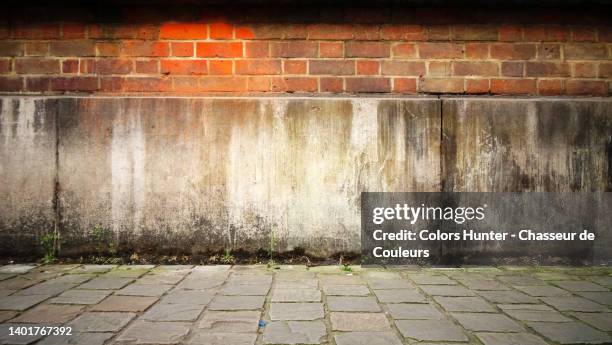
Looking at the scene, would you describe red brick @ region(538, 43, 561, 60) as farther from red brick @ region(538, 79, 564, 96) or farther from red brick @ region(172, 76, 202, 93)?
red brick @ region(172, 76, 202, 93)

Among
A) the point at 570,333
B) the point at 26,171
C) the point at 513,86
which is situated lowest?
the point at 570,333

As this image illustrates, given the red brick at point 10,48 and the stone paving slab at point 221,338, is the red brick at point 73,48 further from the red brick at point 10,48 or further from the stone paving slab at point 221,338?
A: the stone paving slab at point 221,338

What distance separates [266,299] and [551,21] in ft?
11.2

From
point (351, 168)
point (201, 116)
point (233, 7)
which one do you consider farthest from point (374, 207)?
point (233, 7)

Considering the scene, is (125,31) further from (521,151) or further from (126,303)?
(521,151)

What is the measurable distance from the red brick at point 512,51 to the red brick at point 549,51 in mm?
63

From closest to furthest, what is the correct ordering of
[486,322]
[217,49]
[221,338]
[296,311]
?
[221,338] → [486,322] → [296,311] → [217,49]

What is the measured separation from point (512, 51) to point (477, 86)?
0.45 metres

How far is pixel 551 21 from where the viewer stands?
319cm

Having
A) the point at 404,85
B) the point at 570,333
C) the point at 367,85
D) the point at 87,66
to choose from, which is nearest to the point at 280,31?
the point at 367,85

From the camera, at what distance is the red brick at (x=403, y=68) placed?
318 centimetres

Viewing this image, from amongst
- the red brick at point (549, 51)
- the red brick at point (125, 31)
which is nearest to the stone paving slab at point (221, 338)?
the red brick at point (125, 31)

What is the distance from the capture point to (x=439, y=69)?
319cm

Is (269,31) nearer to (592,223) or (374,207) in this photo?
(374,207)
